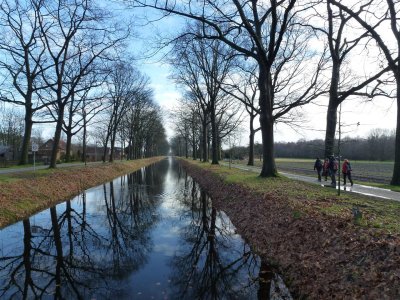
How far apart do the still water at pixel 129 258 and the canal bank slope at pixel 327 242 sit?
1.59 feet

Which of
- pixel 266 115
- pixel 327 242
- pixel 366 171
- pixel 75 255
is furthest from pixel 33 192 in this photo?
pixel 366 171

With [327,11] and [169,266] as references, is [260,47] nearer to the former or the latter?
[327,11]

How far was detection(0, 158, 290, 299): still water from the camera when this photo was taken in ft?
21.8

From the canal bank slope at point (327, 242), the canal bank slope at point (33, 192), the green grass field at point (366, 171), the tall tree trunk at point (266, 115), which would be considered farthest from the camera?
the green grass field at point (366, 171)

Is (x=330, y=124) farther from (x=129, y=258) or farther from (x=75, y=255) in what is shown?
(x=75, y=255)

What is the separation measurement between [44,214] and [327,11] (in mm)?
17433

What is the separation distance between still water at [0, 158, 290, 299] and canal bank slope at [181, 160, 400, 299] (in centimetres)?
49

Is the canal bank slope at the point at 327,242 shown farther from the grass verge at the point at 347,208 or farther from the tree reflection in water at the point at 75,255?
the tree reflection in water at the point at 75,255

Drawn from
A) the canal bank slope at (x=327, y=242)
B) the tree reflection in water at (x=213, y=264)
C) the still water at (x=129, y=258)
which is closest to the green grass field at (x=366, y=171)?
the canal bank slope at (x=327, y=242)

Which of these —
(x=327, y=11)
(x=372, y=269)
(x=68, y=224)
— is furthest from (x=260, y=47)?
(x=372, y=269)

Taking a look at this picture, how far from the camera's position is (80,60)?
26.0 m

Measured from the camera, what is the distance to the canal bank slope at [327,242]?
18.4ft

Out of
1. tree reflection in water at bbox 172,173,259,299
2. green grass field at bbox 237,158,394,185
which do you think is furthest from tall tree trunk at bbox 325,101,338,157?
tree reflection in water at bbox 172,173,259,299

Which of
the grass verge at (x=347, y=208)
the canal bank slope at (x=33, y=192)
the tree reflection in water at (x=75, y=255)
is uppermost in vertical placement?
the grass verge at (x=347, y=208)
